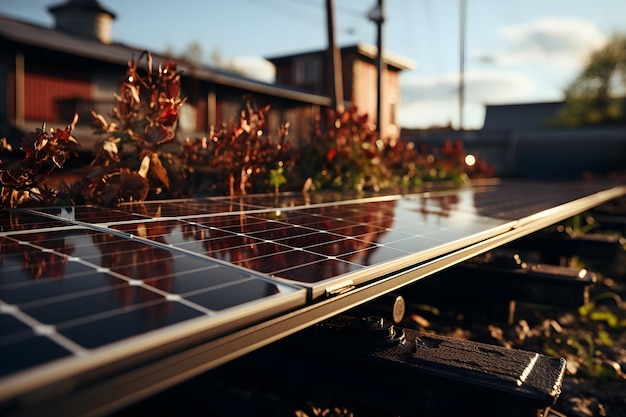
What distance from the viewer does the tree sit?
53.8 metres

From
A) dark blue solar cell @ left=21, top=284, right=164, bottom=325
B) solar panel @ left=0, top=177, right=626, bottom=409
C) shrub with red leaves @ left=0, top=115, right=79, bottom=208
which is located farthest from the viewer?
shrub with red leaves @ left=0, top=115, right=79, bottom=208

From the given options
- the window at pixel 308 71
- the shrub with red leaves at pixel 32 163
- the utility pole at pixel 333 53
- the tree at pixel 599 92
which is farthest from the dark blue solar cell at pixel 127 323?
the tree at pixel 599 92

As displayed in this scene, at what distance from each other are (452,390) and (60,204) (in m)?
3.36

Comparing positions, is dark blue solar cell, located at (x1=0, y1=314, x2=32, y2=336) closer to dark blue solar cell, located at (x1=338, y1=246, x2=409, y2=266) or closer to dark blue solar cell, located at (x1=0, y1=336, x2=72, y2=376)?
dark blue solar cell, located at (x1=0, y1=336, x2=72, y2=376)

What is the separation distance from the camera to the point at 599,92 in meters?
55.2

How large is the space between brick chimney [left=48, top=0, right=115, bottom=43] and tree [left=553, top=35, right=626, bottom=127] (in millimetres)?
45574

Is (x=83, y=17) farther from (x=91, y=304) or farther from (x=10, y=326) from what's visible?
(x=10, y=326)

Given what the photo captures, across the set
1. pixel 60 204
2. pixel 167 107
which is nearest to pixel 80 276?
pixel 60 204

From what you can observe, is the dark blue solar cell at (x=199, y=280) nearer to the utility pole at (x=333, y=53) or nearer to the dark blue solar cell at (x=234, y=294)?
the dark blue solar cell at (x=234, y=294)

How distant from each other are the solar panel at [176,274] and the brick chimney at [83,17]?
1057 inches

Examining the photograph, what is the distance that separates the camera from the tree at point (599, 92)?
53.8 metres

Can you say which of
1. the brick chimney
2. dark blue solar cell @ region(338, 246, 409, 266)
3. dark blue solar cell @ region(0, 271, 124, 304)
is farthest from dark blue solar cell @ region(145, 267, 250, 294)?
the brick chimney

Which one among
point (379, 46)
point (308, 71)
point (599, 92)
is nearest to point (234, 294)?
point (379, 46)

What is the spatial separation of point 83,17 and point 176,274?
29.1 metres
